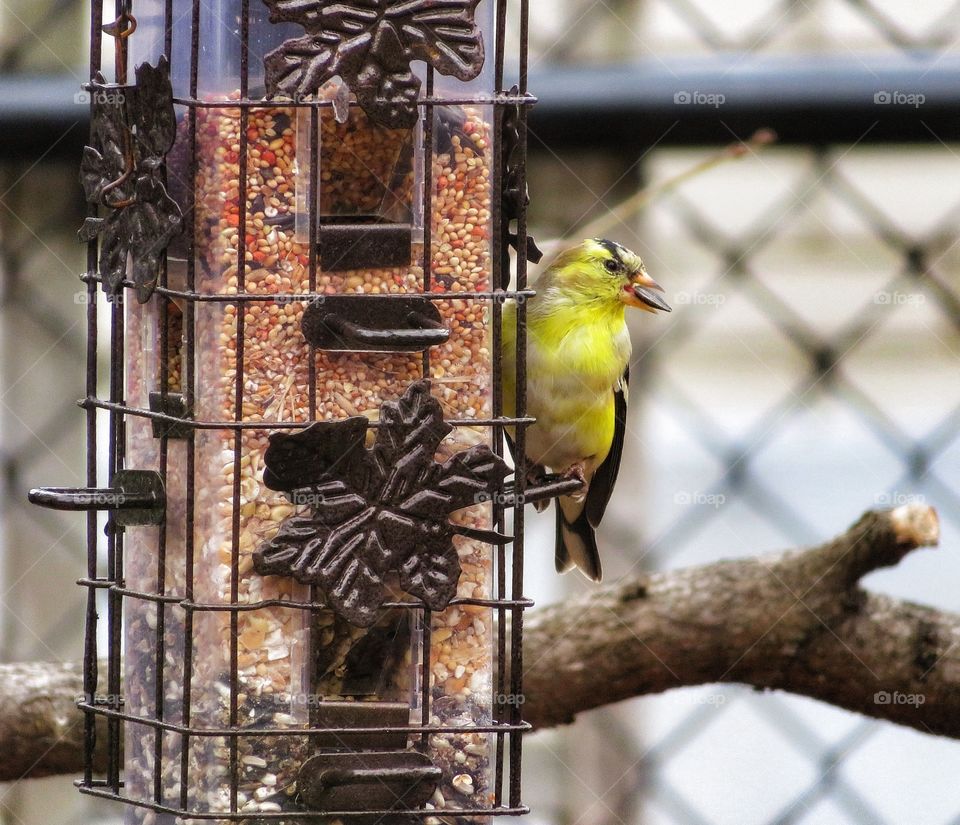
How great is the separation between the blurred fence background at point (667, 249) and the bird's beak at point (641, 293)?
0.33 meters

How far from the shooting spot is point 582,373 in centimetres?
395

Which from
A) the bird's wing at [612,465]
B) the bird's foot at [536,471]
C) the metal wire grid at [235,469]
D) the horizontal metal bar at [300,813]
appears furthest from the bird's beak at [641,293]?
the horizontal metal bar at [300,813]

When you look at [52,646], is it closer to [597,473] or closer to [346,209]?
[597,473]

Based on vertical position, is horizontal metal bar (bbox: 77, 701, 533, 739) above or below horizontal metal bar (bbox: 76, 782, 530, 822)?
above

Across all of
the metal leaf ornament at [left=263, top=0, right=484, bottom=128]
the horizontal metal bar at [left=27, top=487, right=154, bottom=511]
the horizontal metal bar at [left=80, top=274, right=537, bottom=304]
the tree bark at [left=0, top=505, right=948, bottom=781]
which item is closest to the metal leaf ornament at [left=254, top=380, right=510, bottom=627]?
the horizontal metal bar at [left=80, top=274, right=537, bottom=304]

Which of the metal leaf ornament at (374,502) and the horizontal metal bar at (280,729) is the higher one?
the metal leaf ornament at (374,502)

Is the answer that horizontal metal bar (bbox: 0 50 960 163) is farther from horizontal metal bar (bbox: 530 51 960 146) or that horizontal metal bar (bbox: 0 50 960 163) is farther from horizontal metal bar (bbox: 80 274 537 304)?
horizontal metal bar (bbox: 80 274 537 304)

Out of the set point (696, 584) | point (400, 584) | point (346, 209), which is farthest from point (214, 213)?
point (696, 584)

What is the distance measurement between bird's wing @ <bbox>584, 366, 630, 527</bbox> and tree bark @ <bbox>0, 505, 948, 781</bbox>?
1.12 feet

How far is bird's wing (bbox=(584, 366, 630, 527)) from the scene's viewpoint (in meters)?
4.13

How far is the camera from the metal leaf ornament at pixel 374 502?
2500 mm

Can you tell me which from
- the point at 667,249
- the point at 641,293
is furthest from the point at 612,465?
the point at 667,249

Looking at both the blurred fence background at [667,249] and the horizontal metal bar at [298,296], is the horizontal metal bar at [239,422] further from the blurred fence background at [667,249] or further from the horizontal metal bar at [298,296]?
the blurred fence background at [667,249]

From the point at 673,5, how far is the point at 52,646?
281cm
